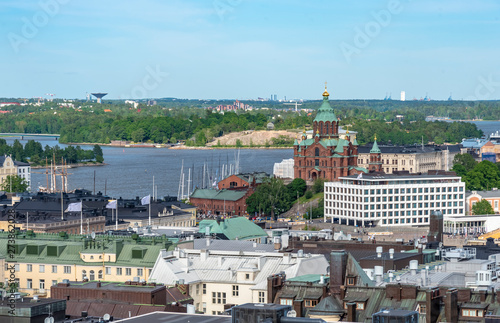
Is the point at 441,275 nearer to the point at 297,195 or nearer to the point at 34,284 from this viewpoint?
the point at 34,284

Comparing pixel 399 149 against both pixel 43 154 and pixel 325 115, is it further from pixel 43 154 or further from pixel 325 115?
pixel 43 154

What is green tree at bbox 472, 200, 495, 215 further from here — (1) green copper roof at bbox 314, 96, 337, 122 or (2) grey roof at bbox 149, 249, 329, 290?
(2) grey roof at bbox 149, 249, 329, 290

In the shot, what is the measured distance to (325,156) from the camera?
98.7 metres

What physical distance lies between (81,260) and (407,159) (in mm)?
84700

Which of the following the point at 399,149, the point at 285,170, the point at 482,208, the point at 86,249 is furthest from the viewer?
the point at 399,149

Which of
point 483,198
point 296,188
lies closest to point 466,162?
point 483,198

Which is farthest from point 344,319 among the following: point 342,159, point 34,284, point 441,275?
point 342,159

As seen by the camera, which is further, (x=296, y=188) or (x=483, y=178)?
(x=483, y=178)

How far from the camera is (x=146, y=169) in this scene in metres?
142

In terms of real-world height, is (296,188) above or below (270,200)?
above

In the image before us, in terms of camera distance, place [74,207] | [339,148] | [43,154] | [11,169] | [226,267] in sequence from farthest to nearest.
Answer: [43,154], [11,169], [339,148], [74,207], [226,267]

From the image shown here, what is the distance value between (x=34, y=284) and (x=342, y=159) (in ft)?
194

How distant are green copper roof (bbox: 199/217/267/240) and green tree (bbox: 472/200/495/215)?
112ft

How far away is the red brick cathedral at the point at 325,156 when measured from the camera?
9812cm
